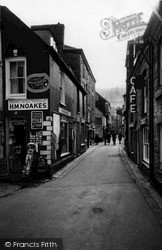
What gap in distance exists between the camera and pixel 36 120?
1202 centimetres

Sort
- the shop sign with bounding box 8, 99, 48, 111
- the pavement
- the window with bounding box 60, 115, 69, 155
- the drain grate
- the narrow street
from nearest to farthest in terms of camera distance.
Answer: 1. the narrow street
2. the drain grate
3. the pavement
4. the shop sign with bounding box 8, 99, 48, 111
5. the window with bounding box 60, 115, 69, 155

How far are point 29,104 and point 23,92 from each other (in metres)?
0.80

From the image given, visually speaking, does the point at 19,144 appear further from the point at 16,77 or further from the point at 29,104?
the point at 16,77

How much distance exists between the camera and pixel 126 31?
778 cm

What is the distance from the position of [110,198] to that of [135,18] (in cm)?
572

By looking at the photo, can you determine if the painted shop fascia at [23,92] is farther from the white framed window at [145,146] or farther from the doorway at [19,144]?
the white framed window at [145,146]

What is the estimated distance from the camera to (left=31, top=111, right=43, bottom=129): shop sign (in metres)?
12.0

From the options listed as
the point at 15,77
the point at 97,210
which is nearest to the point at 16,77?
the point at 15,77

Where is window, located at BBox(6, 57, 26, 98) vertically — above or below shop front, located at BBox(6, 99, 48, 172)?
above

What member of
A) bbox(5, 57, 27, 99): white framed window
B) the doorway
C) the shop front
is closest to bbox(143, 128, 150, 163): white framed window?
the shop front

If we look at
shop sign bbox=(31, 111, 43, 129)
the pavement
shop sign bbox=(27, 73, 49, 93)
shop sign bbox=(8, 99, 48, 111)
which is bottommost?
the pavement

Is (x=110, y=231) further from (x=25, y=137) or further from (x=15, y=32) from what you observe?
(x=15, y=32)

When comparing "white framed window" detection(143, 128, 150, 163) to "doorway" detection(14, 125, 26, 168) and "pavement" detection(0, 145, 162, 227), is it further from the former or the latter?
"doorway" detection(14, 125, 26, 168)

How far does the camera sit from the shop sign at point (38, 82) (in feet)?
39.8
